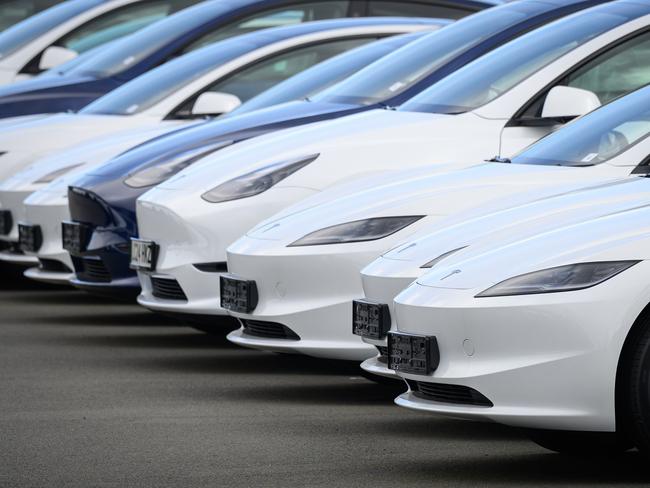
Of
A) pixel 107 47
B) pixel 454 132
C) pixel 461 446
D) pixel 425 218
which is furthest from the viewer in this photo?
pixel 107 47

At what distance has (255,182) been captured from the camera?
297 inches

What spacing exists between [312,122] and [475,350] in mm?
3584

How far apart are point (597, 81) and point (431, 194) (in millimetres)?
1570

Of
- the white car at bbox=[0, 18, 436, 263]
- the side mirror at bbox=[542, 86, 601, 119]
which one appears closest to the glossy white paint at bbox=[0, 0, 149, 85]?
the white car at bbox=[0, 18, 436, 263]

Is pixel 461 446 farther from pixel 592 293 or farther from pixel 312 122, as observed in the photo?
Answer: pixel 312 122

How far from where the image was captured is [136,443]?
5.80 m

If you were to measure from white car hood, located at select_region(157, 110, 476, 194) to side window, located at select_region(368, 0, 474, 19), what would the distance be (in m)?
5.53

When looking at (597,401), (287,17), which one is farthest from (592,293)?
(287,17)

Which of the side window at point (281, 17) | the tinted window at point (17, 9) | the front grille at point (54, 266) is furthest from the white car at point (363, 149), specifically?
the tinted window at point (17, 9)

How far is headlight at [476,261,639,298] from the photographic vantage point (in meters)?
4.87

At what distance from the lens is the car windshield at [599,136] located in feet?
20.4

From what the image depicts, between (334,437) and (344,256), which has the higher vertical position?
(344,256)

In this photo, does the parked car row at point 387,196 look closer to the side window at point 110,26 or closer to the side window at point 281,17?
the side window at point 281,17

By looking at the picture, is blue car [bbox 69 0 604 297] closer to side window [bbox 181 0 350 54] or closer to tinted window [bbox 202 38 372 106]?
tinted window [bbox 202 38 372 106]
